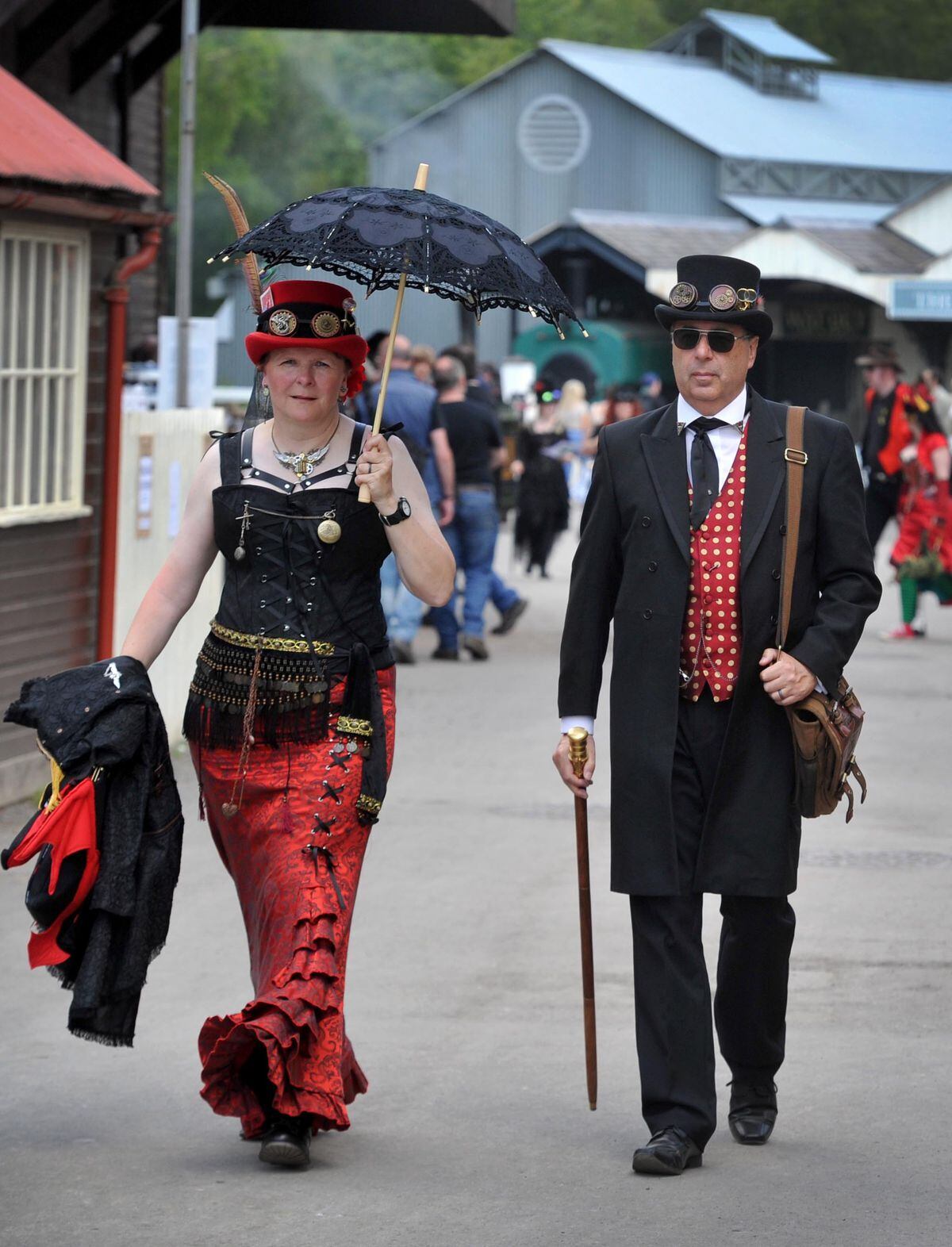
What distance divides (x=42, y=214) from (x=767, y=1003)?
5.51 m

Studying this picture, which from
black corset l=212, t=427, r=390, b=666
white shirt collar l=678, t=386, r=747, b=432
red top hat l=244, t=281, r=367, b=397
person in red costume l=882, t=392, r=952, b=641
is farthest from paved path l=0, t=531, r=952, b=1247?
person in red costume l=882, t=392, r=952, b=641

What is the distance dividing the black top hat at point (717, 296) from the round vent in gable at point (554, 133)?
46828mm

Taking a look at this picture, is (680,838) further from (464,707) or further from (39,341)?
(464,707)

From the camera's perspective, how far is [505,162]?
5203 centimetres

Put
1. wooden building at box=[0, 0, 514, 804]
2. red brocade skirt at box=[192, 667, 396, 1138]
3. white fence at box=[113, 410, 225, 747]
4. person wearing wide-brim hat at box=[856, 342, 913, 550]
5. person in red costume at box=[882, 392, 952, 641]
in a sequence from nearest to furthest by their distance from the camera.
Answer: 1. red brocade skirt at box=[192, 667, 396, 1138]
2. wooden building at box=[0, 0, 514, 804]
3. white fence at box=[113, 410, 225, 747]
4. person in red costume at box=[882, 392, 952, 641]
5. person wearing wide-brim hat at box=[856, 342, 913, 550]

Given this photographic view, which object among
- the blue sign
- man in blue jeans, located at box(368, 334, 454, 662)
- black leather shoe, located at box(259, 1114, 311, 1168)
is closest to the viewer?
black leather shoe, located at box(259, 1114, 311, 1168)

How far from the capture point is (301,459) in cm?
500

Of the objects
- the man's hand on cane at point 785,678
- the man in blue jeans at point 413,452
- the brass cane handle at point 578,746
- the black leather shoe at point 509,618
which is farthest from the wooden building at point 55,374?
the black leather shoe at point 509,618

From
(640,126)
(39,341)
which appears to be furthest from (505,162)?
(39,341)

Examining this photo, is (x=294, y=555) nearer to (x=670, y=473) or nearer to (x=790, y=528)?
(x=670, y=473)

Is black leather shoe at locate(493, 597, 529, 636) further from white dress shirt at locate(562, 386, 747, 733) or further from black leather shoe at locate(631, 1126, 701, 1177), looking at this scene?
black leather shoe at locate(631, 1126, 701, 1177)

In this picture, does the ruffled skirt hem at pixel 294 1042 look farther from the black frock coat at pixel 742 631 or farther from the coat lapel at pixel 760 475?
the coat lapel at pixel 760 475

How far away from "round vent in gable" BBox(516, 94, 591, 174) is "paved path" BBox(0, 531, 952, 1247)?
141 feet

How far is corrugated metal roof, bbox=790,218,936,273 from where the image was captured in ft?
133
